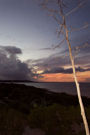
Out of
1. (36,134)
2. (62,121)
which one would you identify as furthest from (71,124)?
(36,134)

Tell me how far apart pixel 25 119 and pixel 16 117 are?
554 mm

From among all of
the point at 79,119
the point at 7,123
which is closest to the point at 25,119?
the point at 7,123

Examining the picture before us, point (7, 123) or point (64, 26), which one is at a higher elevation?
point (64, 26)

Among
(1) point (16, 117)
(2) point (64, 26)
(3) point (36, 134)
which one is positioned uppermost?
(2) point (64, 26)

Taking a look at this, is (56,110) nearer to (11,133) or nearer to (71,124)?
(71,124)

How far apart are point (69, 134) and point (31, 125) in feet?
5.98

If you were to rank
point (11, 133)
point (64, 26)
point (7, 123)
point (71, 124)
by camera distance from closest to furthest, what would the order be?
point (64, 26)
point (11, 133)
point (7, 123)
point (71, 124)

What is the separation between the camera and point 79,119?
21.1ft

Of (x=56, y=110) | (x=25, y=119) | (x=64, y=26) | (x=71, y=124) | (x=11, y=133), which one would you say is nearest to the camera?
(x=64, y=26)

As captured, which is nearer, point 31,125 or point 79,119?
point 31,125

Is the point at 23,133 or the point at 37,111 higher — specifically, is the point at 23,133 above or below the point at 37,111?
below

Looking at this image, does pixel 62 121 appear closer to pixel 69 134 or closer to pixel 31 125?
pixel 69 134

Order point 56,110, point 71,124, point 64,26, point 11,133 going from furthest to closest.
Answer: point 56,110 → point 71,124 → point 11,133 → point 64,26

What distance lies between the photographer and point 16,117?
6215 millimetres
